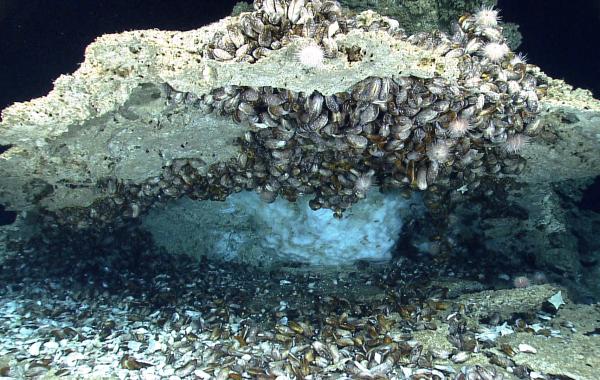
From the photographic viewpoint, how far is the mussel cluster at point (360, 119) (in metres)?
3.04

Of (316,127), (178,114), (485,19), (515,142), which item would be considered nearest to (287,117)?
(316,127)

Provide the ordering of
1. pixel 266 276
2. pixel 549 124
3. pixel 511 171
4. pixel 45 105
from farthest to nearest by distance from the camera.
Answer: pixel 266 276 < pixel 511 171 < pixel 549 124 < pixel 45 105

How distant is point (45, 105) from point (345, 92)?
1915mm

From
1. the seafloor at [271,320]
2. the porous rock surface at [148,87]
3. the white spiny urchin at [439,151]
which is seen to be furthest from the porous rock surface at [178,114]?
the seafloor at [271,320]

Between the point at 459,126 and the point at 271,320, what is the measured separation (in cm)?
218

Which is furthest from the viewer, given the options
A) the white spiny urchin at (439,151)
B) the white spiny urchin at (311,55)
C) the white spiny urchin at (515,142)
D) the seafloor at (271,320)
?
the white spiny urchin at (515,142)

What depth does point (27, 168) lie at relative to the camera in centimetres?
399

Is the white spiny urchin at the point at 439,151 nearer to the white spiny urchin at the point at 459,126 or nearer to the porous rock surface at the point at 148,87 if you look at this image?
the white spiny urchin at the point at 459,126

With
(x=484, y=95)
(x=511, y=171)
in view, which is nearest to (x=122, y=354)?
(x=484, y=95)

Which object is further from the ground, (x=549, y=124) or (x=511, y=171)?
(x=549, y=124)

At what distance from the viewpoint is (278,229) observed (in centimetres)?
526

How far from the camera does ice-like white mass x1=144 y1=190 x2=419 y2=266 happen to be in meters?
5.06

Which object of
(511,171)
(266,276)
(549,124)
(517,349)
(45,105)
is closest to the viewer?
(45,105)

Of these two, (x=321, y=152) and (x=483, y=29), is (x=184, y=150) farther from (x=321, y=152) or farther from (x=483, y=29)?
(x=483, y=29)
